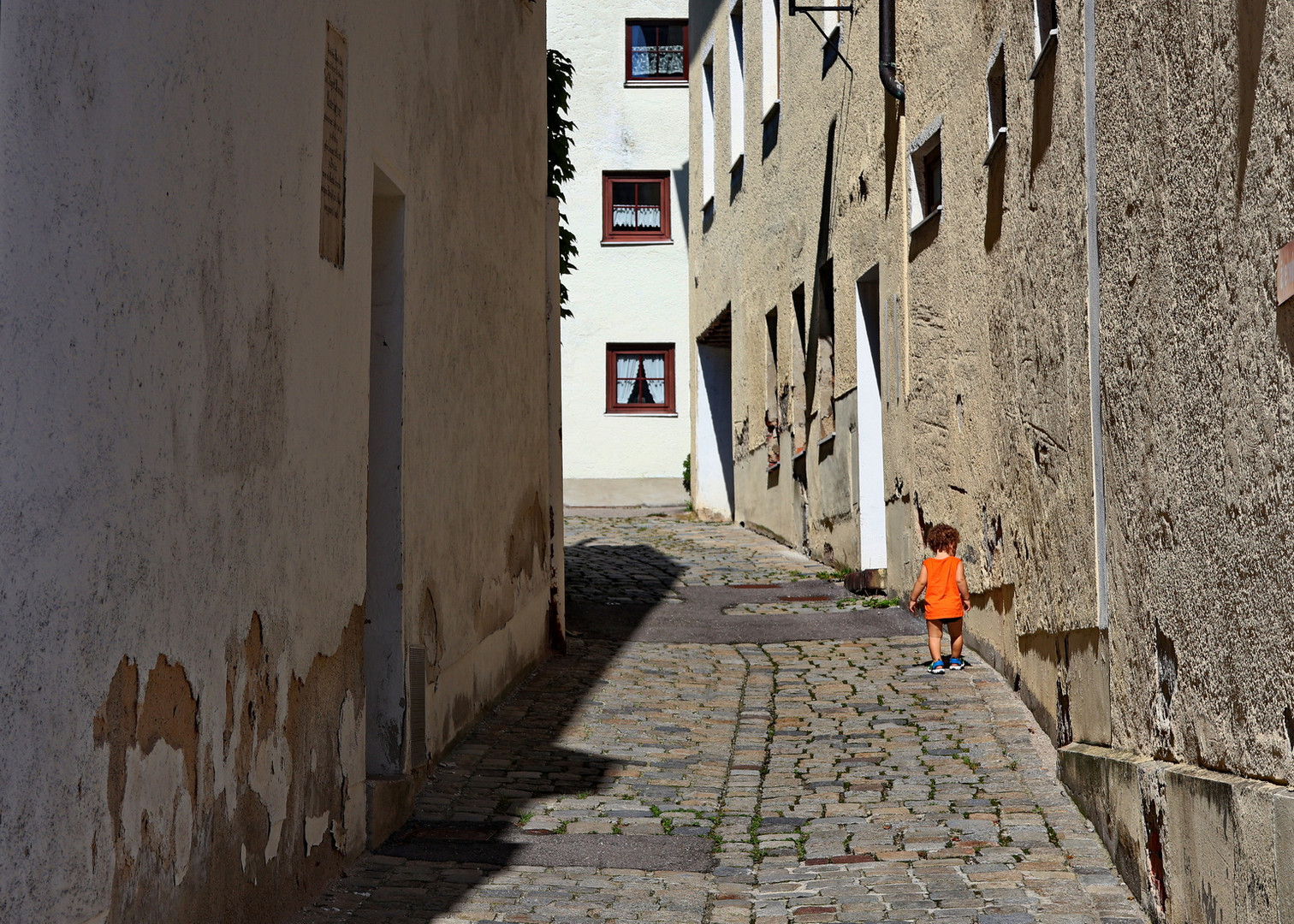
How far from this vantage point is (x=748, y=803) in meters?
6.66

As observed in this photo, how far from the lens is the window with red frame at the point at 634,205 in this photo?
25.8m

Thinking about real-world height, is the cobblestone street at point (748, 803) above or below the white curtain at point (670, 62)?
below

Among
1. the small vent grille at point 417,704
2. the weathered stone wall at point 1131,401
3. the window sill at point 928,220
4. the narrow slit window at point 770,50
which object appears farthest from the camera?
the narrow slit window at point 770,50

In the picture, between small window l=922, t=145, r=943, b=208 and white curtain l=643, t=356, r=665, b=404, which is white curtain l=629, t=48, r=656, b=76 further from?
small window l=922, t=145, r=943, b=208

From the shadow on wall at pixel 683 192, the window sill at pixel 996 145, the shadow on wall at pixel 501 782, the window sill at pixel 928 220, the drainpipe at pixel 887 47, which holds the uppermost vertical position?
the shadow on wall at pixel 683 192

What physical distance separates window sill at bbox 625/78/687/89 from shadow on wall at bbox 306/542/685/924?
16.6m

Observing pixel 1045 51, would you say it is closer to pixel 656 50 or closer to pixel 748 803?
pixel 748 803

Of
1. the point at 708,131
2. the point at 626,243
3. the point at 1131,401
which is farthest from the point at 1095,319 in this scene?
the point at 626,243

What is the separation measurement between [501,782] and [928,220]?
18.3 feet

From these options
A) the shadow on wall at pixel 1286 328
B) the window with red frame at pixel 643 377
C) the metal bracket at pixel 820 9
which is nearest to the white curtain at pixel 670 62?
the window with red frame at pixel 643 377

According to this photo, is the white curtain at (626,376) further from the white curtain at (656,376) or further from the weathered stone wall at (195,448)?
the weathered stone wall at (195,448)

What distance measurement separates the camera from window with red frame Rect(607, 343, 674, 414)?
25625 mm

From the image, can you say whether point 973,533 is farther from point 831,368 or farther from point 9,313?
point 9,313

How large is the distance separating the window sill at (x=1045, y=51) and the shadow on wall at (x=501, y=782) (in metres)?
3.96
